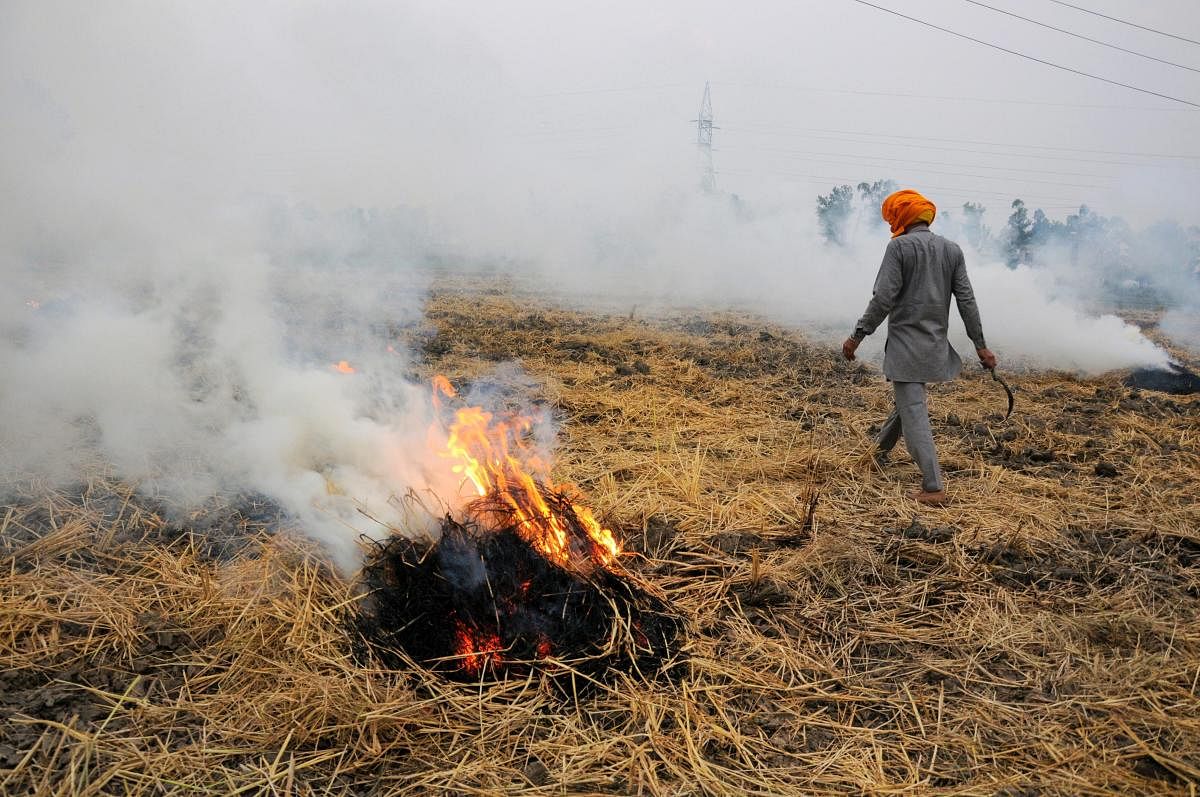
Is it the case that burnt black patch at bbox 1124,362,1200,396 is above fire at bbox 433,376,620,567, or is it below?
below

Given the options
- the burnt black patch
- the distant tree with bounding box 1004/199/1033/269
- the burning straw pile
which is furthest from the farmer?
the distant tree with bounding box 1004/199/1033/269

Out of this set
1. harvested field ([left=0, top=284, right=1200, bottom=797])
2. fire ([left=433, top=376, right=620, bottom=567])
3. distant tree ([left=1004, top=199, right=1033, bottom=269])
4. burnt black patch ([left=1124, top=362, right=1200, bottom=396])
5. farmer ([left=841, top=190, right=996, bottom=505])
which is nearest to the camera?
harvested field ([left=0, top=284, right=1200, bottom=797])

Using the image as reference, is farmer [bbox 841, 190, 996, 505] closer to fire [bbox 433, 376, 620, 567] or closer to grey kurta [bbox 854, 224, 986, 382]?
grey kurta [bbox 854, 224, 986, 382]

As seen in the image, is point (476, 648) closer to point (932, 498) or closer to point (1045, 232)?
point (932, 498)

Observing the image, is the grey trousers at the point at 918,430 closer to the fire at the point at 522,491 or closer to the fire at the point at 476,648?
the fire at the point at 522,491

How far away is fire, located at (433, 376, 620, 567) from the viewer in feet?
10.1

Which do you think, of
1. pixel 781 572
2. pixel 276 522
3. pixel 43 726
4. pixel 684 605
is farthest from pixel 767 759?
pixel 276 522

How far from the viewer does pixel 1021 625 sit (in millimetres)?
2953

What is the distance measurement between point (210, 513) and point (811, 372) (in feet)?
21.9

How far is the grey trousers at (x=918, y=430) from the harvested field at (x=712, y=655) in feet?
0.73

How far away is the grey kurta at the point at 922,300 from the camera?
4.46 meters

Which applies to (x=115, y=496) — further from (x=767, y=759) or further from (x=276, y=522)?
(x=767, y=759)

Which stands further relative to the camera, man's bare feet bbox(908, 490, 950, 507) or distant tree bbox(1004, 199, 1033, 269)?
distant tree bbox(1004, 199, 1033, 269)

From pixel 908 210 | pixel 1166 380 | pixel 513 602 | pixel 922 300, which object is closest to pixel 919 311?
pixel 922 300
